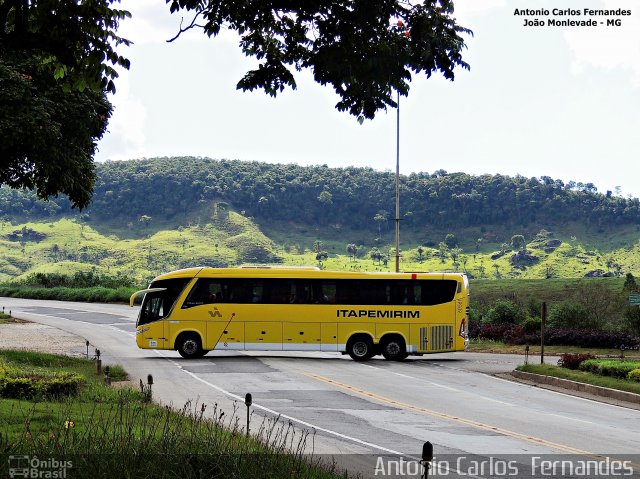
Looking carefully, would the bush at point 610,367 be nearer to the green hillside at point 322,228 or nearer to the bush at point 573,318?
the bush at point 573,318

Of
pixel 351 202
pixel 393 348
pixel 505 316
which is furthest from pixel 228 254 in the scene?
pixel 393 348

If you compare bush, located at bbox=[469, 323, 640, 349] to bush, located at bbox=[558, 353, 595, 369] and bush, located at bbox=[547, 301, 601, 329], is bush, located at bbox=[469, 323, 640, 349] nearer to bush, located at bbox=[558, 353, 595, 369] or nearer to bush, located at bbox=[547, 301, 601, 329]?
bush, located at bbox=[547, 301, 601, 329]

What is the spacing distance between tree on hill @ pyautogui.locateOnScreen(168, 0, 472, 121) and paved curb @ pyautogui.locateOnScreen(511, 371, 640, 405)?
49.7ft

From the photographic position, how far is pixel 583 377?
26125 mm

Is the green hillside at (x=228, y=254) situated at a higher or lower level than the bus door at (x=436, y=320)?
higher

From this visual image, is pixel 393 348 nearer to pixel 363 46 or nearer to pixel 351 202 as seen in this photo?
pixel 363 46

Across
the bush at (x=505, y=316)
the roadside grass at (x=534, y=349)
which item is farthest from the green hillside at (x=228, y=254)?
the roadside grass at (x=534, y=349)

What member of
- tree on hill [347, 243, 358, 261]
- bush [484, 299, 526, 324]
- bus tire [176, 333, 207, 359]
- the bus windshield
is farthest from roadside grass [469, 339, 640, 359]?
tree on hill [347, 243, 358, 261]

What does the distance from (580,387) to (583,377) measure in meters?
0.82

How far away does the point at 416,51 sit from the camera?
10.1 m

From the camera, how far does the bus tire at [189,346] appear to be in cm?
3350

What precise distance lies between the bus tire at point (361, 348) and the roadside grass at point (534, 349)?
25.0 feet

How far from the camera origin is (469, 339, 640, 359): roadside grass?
3566 cm

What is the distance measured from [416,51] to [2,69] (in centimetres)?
2106
